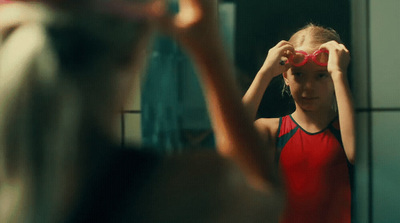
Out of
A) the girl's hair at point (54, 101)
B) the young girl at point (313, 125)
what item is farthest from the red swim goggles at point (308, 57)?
the girl's hair at point (54, 101)

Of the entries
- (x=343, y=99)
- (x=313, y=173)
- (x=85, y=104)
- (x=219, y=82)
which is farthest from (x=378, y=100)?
(x=85, y=104)

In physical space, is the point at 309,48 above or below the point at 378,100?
above

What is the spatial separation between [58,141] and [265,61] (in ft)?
1.65

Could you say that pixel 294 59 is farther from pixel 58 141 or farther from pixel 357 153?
pixel 58 141

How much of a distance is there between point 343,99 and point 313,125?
0.27 feet

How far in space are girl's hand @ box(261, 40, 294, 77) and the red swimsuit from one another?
0.40 feet

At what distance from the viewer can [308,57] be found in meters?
0.79

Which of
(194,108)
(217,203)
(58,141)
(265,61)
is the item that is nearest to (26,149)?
(58,141)

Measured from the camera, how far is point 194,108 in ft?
2.66

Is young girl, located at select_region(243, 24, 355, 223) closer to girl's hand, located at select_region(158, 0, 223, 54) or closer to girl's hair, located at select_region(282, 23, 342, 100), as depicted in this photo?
girl's hair, located at select_region(282, 23, 342, 100)

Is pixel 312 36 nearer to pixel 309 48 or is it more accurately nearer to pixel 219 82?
pixel 309 48

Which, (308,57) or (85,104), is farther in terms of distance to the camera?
(308,57)

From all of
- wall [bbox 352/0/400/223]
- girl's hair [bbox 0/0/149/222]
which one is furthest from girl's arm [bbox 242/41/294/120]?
girl's hair [bbox 0/0/149/222]

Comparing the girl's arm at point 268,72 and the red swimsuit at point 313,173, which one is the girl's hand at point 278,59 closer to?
the girl's arm at point 268,72
